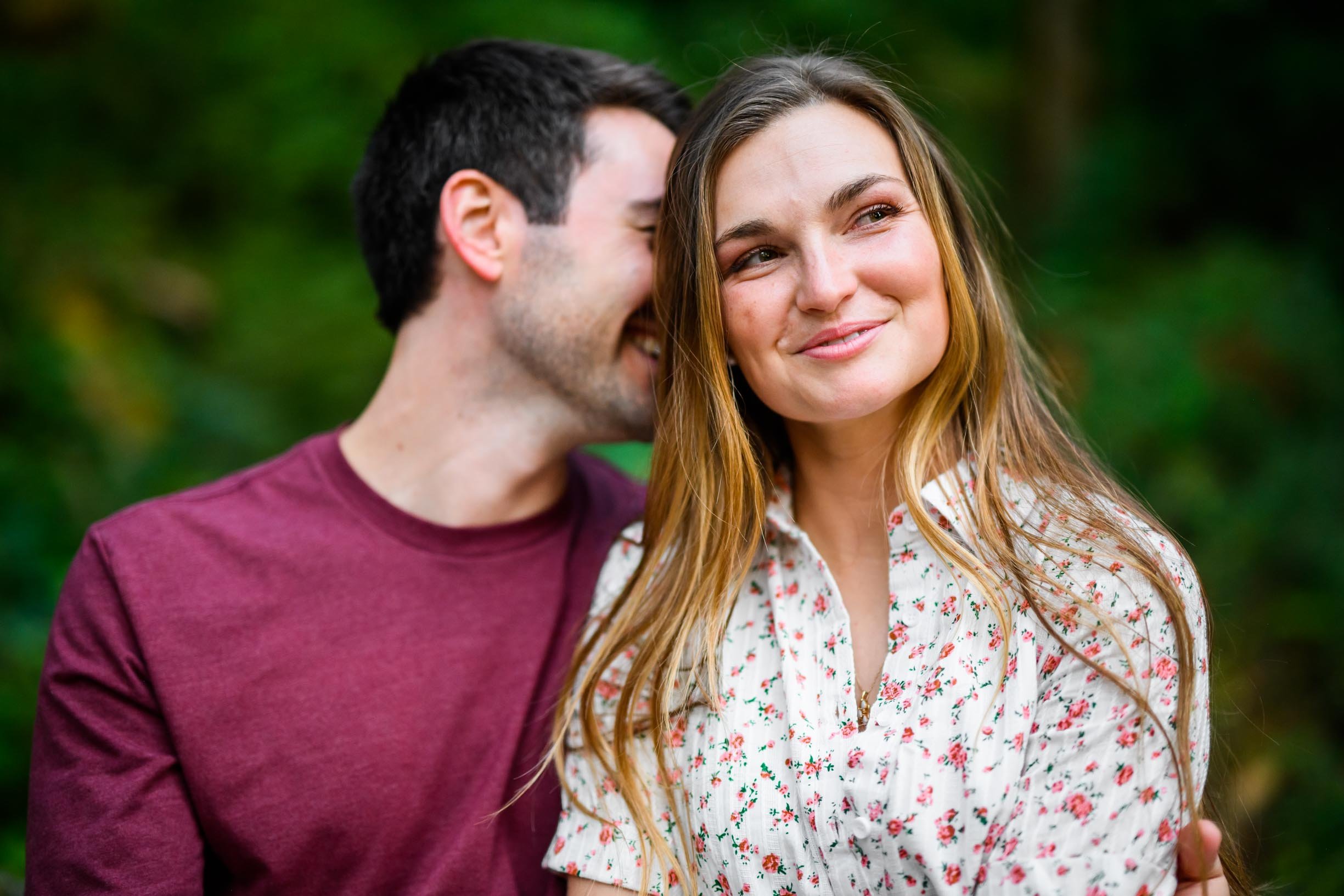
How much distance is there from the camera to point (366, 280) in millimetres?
5512

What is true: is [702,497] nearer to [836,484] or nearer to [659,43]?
[836,484]

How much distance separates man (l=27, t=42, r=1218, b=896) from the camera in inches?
78.4

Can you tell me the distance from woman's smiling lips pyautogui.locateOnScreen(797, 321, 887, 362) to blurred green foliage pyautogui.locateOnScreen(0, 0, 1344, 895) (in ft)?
7.82

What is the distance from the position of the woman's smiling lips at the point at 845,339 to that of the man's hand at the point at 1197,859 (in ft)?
3.00

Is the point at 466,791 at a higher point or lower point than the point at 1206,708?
lower

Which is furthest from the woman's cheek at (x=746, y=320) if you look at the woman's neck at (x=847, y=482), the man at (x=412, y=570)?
the man at (x=412, y=570)

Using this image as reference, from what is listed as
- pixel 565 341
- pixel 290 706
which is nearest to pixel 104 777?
pixel 290 706

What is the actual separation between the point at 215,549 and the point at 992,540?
154 centimetres

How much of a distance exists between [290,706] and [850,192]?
4.68 ft

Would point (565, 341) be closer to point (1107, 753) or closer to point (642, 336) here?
point (642, 336)

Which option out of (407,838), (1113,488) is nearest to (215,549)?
(407,838)

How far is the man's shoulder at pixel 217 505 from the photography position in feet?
7.11

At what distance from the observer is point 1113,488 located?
1.90 m

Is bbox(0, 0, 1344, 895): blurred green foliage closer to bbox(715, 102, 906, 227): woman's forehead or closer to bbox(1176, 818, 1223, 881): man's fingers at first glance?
bbox(1176, 818, 1223, 881): man's fingers
